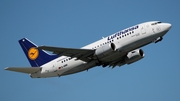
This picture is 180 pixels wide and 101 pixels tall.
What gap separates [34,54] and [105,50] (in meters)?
13.7

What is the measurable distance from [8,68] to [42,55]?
7.62 m

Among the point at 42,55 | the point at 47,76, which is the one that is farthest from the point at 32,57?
the point at 47,76

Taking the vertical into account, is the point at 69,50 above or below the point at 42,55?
below

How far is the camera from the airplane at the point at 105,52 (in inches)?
1655

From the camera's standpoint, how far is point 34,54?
5103cm

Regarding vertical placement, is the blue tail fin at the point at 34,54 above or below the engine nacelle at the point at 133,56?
above

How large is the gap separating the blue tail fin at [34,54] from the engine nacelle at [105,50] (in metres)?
7.87

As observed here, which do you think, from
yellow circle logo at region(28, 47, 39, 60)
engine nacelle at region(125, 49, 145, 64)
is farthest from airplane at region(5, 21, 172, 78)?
yellow circle logo at region(28, 47, 39, 60)

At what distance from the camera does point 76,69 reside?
44812mm

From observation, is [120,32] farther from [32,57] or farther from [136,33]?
[32,57]

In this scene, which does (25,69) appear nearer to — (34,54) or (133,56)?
(34,54)

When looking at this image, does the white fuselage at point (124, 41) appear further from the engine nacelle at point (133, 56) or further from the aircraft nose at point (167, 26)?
the engine nacelle at point (133, 56)

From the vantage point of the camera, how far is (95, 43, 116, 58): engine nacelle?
136ft

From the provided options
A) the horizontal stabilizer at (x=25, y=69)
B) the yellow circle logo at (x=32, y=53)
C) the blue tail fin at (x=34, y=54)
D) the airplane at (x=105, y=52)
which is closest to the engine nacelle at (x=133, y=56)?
the airplane at (x=105, y=52)
